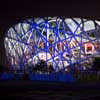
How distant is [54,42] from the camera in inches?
817

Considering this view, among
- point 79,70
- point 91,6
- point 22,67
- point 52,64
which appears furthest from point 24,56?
point 91,6

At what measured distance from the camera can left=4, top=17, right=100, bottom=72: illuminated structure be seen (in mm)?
20328

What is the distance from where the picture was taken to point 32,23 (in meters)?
21.0

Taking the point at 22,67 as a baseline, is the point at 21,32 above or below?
above

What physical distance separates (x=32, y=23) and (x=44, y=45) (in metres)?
1.94

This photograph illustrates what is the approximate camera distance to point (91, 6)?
18.0 metres

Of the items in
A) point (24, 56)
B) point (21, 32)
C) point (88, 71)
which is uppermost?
point (21, 32)

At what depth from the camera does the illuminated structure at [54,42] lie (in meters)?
20.3

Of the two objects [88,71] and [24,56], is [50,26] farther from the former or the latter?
[88,71]

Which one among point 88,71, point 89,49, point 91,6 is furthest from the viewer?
point 89,49

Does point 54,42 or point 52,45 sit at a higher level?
point 54,42

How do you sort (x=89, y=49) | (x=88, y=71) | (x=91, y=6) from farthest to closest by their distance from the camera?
(x=89, y=49) → (x=88, y=71) → (x=91, y=6)

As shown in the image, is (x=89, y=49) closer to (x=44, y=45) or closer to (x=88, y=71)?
(x=88, y=71)

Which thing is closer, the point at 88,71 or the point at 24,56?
the point at 88,71
